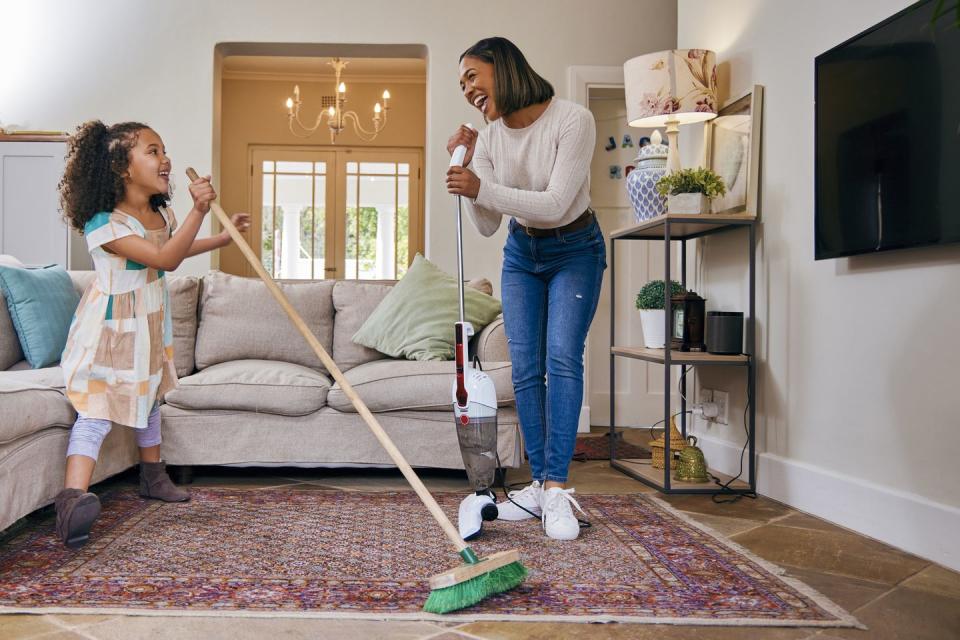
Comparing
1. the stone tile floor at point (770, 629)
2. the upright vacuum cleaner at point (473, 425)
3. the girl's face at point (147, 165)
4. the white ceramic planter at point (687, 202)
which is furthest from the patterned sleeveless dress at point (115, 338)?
the white ceramic planter at point (687, 202)

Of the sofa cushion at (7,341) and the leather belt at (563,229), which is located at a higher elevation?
the leather belt at (563,229)

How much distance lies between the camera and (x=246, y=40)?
15.1ft

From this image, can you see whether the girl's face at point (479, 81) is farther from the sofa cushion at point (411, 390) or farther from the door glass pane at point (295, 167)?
the door glass pane at point (295, 167)

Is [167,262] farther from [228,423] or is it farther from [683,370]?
[683,370]

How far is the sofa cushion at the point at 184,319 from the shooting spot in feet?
10.6

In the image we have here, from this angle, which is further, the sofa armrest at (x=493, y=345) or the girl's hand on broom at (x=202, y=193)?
the sofa armrest at (x=493, y=345)

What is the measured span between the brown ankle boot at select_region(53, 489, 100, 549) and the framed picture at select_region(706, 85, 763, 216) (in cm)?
233

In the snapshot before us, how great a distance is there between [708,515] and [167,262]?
1763 mm

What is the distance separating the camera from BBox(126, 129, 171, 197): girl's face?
2.30 metres

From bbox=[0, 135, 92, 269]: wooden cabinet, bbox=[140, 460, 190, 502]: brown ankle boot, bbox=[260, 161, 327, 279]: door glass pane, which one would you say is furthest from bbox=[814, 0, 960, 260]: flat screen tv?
bbox=[260, 161, 327, 279]: door glass pane

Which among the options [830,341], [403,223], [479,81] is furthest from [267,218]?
[830,341]

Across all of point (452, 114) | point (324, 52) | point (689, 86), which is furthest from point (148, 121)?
point (689, 86)

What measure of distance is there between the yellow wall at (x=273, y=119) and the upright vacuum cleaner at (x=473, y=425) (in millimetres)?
5609

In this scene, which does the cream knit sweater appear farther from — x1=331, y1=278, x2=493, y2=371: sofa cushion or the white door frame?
the white door frame
